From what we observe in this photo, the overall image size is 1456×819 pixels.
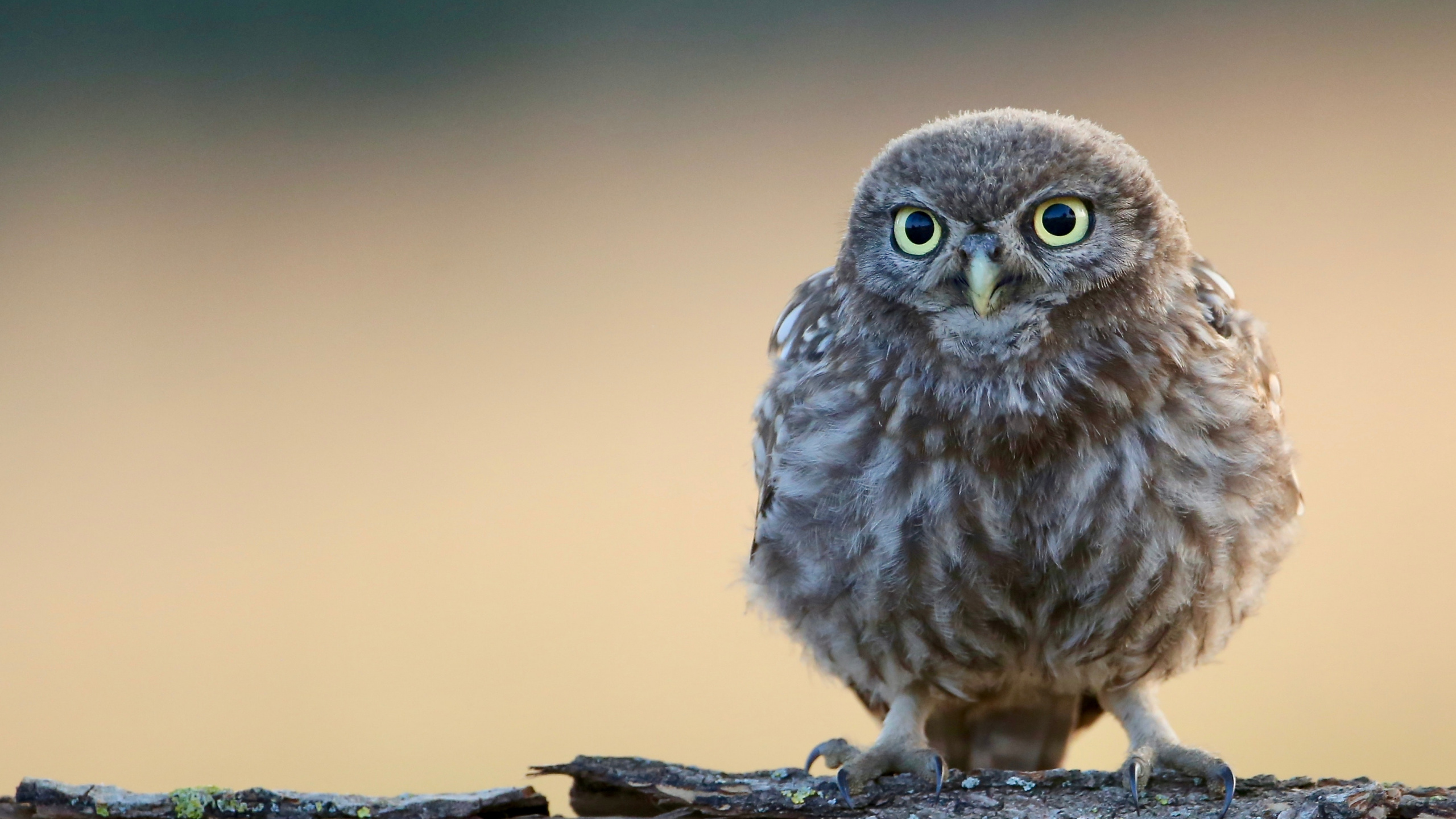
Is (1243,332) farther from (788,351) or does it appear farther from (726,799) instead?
(726,799)

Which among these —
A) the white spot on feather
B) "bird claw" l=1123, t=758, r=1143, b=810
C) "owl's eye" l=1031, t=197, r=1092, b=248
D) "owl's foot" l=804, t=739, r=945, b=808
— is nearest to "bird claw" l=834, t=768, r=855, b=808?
"owl's foot" l=804, t=739, r=945, b=808

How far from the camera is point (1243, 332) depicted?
247 centimetres

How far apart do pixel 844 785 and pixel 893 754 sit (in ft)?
0.58

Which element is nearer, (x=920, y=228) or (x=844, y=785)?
(x=920, y=228)

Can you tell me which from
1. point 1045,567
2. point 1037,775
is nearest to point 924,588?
point 1045,567

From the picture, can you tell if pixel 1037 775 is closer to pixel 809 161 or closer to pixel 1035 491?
pixel 1035 491

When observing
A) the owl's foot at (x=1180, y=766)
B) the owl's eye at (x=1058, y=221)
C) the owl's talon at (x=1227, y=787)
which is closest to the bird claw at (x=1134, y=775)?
the owl's foot at (x=1180, y=766)

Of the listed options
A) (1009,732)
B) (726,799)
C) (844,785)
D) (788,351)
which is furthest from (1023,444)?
(1009,732)

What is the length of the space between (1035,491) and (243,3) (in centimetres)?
473

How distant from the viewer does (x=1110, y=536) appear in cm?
218

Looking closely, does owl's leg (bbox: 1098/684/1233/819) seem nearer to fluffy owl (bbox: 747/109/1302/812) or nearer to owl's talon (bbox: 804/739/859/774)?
fluffy owl (bbox: 747/109/1302/812)

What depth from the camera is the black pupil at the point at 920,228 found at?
6.87 ft

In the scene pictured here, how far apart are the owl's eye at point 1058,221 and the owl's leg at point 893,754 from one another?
101 centimetres

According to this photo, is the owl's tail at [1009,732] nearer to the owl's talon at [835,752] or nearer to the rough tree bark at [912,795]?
the owl's talon at [835,752]
